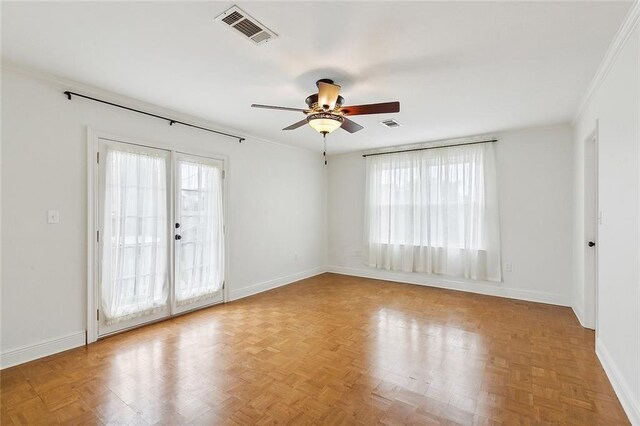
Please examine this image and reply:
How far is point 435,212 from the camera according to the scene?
506cm

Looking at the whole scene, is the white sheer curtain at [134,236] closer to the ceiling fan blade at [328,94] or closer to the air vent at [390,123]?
the ceiling fan blade at [328,94]

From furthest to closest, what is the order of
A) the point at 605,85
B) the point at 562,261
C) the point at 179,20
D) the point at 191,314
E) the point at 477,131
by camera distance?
the point at 477,131 → the point at 562,261 → the point at 191,314 → the point at 605,85 → the point at 179,20

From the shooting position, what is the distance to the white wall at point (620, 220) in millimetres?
1838

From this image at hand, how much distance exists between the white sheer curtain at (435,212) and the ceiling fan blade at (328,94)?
9.75 ft

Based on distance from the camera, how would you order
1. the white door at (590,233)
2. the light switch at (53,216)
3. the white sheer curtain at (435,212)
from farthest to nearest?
the white sheer curtain at (435,212), the white door at (590,233), the light switch at (53,216)

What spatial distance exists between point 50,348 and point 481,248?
5370 mm

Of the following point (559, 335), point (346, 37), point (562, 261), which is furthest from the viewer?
point (562, 261)

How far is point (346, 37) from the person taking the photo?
2.07m

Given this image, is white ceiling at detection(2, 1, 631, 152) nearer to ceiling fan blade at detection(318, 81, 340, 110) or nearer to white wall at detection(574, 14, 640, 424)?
ceiling fan blade at detection(318, 81, 340, 110)

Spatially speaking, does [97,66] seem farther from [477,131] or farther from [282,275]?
[477,131]

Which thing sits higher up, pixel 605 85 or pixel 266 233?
pixel 605 85

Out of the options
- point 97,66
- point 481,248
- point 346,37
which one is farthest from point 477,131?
point 97,66

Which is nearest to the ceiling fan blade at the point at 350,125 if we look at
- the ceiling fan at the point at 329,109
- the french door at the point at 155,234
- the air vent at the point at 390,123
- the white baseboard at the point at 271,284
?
the ceiling fan at the point at 329,109

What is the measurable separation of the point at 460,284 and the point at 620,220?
9.95 feet
